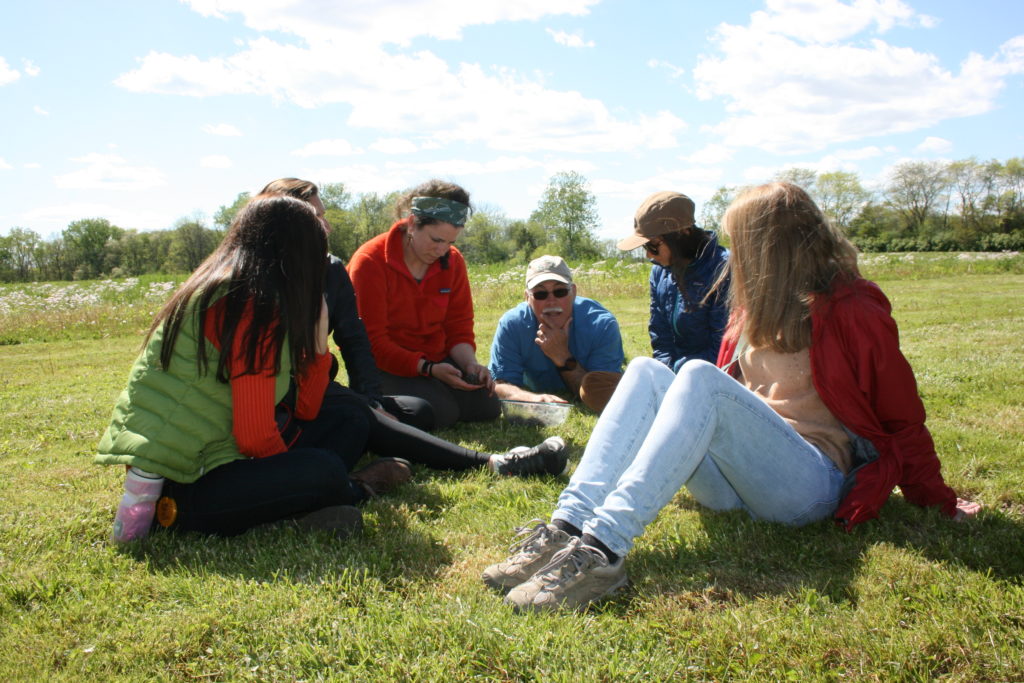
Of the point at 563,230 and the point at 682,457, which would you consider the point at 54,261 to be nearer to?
the point at 563,230

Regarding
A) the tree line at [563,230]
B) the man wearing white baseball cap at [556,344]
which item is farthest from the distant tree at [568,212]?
the man wearing white baseball cap at [556,344]

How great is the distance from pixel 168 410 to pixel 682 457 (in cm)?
186

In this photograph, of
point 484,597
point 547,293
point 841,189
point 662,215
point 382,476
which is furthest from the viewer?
point 841,189

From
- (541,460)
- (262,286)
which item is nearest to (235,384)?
(262,286)

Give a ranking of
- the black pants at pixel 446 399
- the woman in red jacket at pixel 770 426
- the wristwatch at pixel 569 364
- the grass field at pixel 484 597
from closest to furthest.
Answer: the grass field at pixel 484 597
the woman in red jacket at pixel 770 426
the black pants at pixel 446 399
the wristwatch at pixel 569 364

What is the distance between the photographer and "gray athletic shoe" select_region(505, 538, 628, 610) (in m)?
2.23

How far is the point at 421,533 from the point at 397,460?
771 millimetres

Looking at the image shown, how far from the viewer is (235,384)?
2637 millimetres

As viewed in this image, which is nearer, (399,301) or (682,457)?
(682,457)

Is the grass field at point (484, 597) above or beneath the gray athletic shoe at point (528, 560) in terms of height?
beneath

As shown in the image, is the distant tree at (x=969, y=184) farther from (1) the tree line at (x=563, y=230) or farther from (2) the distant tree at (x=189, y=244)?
(2) the distant tree at (x=189, y=244)

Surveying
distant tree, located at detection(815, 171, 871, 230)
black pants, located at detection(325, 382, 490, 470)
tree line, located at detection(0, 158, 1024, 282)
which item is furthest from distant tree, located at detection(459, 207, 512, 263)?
black pants, located at detection(325, 382, 490, 470)

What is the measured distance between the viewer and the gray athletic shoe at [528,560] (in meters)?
2.40

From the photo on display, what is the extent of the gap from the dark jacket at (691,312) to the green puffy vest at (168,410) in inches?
103
